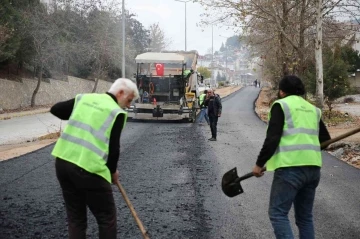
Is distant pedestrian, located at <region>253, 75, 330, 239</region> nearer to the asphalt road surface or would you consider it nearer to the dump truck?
the asphalt road surface

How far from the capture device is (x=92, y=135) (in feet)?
12.3

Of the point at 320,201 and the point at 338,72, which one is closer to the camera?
the point at 320,201

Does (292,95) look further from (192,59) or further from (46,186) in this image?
(192,59)

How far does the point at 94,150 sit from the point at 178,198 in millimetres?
3346

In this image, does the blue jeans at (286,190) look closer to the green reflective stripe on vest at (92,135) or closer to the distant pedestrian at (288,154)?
the distant pedestrian at (288,154)

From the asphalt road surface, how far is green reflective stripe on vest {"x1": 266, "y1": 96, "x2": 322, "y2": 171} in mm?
1408

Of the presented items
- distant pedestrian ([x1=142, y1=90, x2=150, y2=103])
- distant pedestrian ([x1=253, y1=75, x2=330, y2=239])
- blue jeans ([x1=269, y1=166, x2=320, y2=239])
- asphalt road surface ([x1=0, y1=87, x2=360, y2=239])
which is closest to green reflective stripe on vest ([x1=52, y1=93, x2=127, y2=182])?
distant pedestrian ([x1=253, y1=75, x2=330, y2=239])

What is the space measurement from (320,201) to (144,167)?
12.8 ft

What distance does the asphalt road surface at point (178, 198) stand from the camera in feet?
17.6

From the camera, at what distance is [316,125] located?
4223 millimetres

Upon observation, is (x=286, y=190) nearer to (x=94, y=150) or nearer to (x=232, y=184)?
(x=232, y=184)

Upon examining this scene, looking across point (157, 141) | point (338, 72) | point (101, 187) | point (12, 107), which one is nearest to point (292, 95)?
point (101, 187)

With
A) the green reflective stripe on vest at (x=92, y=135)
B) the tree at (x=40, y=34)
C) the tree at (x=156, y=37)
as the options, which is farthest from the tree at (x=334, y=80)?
the tree at (x=156, y=37)

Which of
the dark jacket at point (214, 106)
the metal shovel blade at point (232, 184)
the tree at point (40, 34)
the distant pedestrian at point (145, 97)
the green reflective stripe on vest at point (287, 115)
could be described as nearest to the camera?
the green reflective stripe on vest at point (287, 115)
